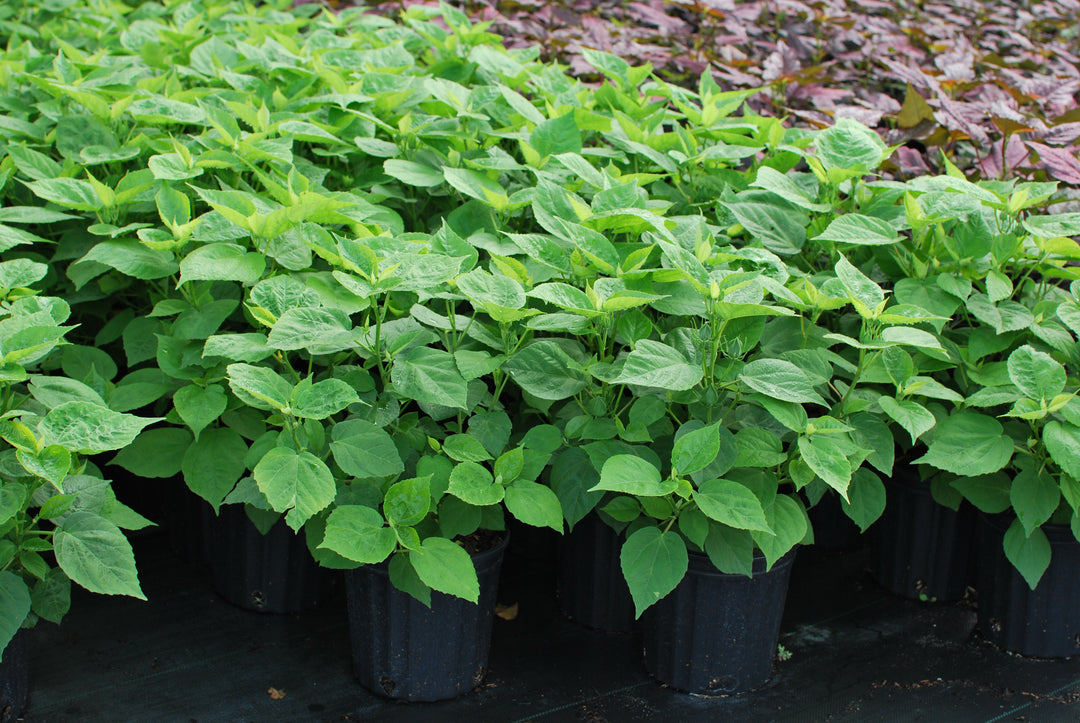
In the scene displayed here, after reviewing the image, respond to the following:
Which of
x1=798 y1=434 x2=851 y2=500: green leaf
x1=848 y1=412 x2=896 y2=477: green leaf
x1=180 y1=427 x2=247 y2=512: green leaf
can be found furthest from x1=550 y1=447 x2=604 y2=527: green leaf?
x1=180 y1=427 x2=247 y2=512: green leaf

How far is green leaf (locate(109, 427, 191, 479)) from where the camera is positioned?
171 cm

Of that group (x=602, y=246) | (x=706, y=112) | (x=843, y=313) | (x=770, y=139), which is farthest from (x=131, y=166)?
(x=843, y=313)

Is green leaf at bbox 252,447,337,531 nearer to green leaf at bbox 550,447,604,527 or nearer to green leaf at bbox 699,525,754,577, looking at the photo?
green leaf at bbox 550,447,604,527

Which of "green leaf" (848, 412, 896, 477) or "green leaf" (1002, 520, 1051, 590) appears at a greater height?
"green leaf" (848, 412, 896, 477)

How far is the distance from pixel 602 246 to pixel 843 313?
635 mm

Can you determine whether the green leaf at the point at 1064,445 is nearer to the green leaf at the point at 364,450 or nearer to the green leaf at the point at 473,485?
the green leaf at the point at 473,485

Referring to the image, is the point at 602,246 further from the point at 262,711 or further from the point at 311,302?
the point at 262,711

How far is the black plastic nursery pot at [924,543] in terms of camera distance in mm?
2176

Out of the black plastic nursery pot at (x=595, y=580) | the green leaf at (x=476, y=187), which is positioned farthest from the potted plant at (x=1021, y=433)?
the green leaf at (x=476, y=187)

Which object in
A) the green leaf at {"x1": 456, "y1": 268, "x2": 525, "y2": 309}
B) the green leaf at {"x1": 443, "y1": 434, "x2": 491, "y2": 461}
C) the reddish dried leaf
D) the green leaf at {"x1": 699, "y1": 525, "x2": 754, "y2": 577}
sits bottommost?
the green leaf at {"x1": 699, "y1": 525, "x2": 754, "y2": 577}

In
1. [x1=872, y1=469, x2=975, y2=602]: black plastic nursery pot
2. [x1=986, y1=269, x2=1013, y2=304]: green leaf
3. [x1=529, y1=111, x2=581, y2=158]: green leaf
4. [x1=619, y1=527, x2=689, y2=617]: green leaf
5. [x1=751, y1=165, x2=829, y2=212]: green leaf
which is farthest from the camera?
[x1=872, y1=469, x2=975, y2=602]: black plastic nursery pot

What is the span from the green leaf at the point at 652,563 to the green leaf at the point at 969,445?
1.58ft

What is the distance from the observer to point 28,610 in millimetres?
1434

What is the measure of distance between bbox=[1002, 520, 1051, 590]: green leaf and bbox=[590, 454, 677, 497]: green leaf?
31.1 inches
